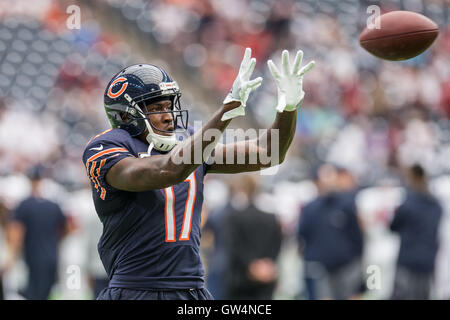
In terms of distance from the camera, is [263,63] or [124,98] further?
[263,63]

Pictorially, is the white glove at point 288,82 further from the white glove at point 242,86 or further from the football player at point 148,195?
the white glove at point 242,86

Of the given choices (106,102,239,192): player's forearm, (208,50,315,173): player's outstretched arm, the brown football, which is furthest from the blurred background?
(106,102,239,192): player's forearm

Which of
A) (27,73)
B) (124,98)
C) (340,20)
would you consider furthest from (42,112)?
(124,98)

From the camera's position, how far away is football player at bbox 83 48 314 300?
347cm

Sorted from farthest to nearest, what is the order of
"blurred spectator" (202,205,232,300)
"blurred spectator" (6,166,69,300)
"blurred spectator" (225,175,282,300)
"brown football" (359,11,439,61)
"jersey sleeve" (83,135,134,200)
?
"blurred spectator" (6,166,69,300)
"blurred spectator" (202,205,232,300)
"blurred spectator" (225,175,282,300)
"brown football" (359,11,439,61)
"jersey sleeve" (83,135,134,200)

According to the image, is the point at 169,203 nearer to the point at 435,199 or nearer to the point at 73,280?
the point at 73,280

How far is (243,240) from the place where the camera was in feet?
24.5

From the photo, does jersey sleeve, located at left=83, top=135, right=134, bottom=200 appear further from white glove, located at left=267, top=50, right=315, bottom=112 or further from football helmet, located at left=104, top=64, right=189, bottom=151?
white glove, located at left=267, top=50, right=315, bottom=112

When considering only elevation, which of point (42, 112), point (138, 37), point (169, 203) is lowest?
point (169, 203)

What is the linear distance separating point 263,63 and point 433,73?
282 centimetres

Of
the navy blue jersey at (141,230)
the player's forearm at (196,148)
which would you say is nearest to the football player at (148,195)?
the navy blue jersey at (141,230)

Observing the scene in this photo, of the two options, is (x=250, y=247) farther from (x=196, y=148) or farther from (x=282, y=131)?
(x=196, y=148)

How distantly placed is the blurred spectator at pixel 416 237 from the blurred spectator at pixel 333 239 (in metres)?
0.46

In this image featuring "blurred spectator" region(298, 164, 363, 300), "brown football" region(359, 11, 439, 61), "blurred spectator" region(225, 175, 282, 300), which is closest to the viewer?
"brown football" region(359, 11, 439, 61)
